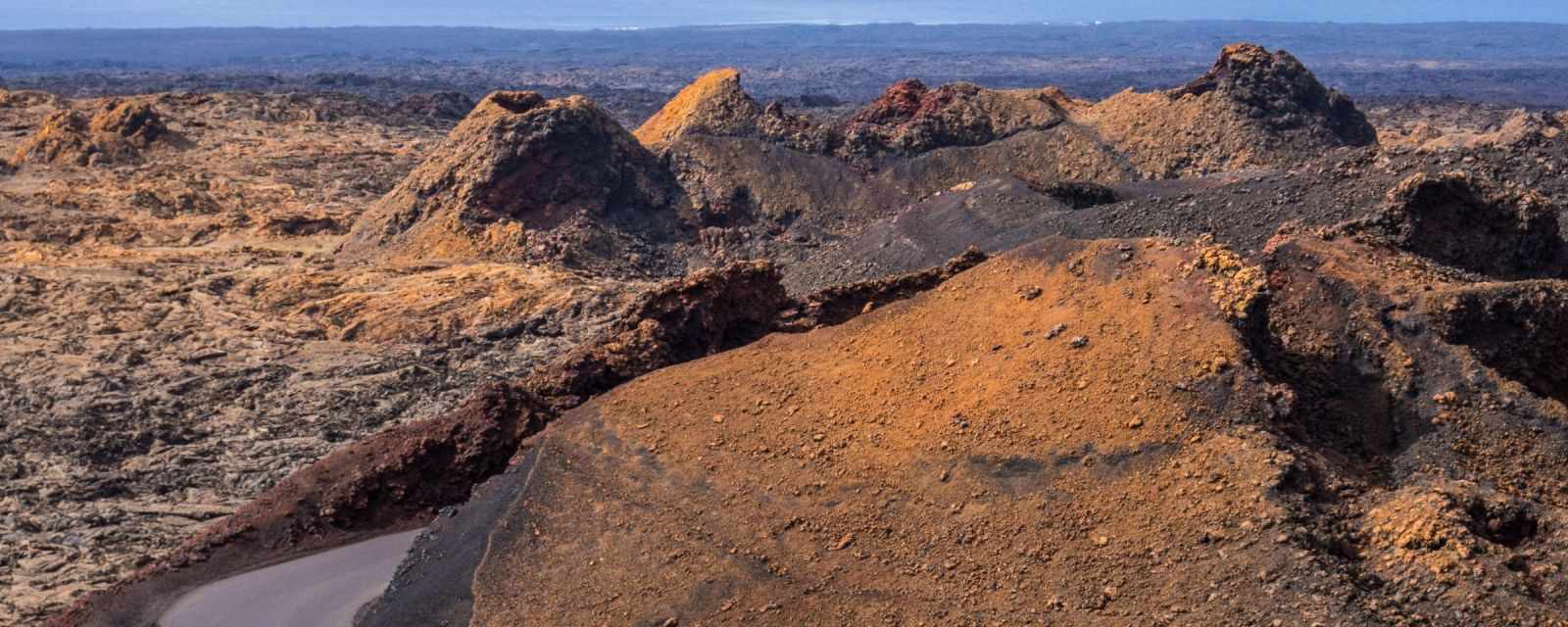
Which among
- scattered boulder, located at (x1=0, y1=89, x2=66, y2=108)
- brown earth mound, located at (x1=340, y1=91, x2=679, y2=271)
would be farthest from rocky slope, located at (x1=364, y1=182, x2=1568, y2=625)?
scattered boulder, located at (x1=0, y1=89, x2=66, y2=108)

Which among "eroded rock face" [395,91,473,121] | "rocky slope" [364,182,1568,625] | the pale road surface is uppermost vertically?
"rocky slope" [364,182,1568,625]

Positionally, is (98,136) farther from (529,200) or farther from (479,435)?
(479,435)

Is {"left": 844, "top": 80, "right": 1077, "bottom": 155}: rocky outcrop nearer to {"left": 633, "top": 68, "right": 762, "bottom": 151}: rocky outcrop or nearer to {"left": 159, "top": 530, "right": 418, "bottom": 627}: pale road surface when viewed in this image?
{"left": 633, "top": 68, "right": 762, "bottom": 151}: rocky outcrop

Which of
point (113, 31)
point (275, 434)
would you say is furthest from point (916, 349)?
point (113, 31)

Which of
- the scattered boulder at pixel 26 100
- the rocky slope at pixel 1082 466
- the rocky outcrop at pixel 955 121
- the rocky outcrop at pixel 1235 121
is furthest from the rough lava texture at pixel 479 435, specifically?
the scattered boulder at pixel 26 100

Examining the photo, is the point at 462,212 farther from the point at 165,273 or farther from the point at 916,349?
the point at 916,349

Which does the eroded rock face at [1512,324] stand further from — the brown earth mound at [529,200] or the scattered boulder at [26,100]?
the scattered boulder at [26,100]
